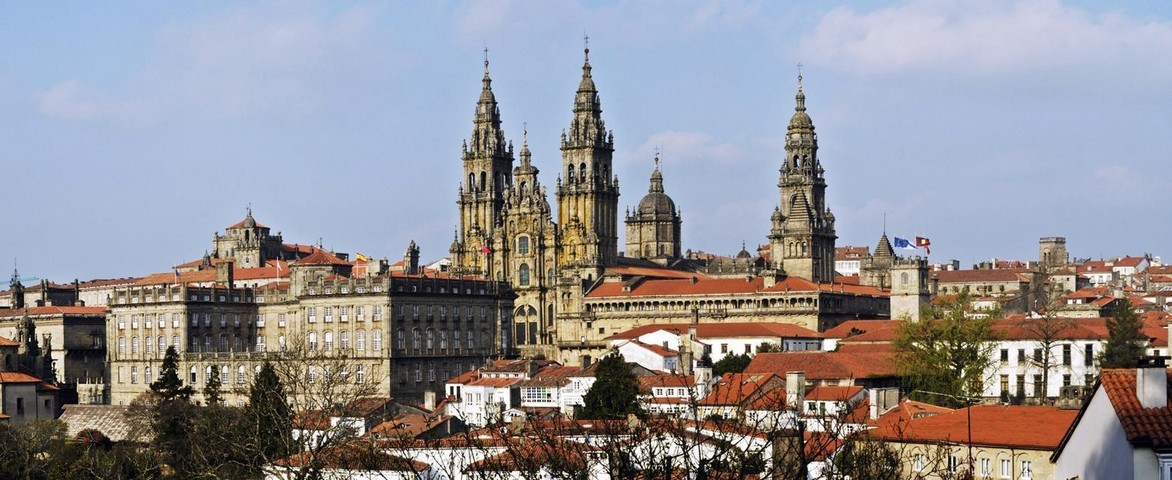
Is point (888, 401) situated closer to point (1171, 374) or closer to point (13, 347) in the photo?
point (1171, 374)

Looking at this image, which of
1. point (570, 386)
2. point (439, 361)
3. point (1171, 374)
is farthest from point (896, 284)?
point (1171, 374)

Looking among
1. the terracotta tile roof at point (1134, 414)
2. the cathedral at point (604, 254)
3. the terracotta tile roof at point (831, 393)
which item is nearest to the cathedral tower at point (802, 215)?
the cathedral at point (604, 254)

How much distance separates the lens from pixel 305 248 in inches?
A: 7736

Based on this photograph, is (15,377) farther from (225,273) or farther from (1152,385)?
(1152,385)

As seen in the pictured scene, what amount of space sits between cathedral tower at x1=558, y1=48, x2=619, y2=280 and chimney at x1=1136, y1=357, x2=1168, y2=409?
4838 inches

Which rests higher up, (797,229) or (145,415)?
(797,229)

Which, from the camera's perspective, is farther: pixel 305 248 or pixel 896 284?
pixel 305 248

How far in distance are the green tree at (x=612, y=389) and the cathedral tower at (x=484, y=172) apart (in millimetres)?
68025

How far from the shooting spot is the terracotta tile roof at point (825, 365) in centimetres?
9281

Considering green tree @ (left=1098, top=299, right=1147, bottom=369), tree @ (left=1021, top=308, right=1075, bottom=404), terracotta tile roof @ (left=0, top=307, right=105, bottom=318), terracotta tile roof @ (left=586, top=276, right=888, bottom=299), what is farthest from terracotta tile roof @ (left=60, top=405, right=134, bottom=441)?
green tree @ (left=1098, top=299, right=1147, bottom=369)

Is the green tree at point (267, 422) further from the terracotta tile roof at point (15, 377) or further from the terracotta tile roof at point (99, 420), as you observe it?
the terracotta tile roof at point (15, 377)

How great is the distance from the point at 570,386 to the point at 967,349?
20.4 m

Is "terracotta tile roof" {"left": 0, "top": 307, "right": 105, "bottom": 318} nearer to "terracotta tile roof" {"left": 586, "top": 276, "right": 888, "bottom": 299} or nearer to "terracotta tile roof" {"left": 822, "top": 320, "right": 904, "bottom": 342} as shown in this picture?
"terracotta tile roof" {"left": 586, "top": 276, "right": 888, "bottom": 299}

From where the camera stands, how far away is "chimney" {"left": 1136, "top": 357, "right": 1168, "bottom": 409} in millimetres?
31250
